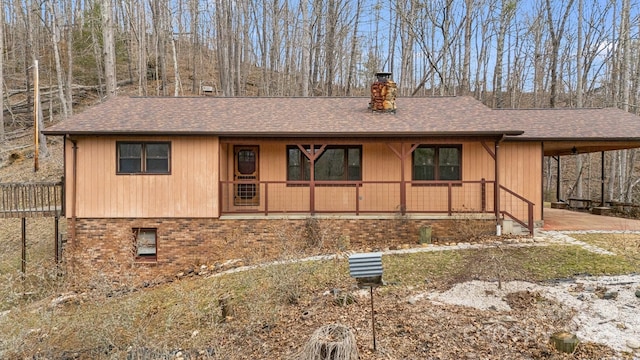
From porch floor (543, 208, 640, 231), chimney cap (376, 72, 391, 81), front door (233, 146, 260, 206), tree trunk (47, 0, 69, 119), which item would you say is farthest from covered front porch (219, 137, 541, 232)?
tree trunk (47, 0, 69, 119)

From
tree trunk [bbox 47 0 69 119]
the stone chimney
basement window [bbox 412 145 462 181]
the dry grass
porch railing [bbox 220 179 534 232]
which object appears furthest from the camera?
tree trunk [bbox 47 0 69 119]

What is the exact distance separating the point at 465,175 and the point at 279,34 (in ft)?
63.1

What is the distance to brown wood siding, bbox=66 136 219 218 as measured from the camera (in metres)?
10.6

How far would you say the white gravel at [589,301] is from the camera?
4984 millimetres

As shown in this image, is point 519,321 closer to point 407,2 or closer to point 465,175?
point 465,175

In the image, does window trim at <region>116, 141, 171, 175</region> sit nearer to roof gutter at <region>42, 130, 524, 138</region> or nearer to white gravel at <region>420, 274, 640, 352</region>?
roof gutter at <region>42, 130, 524, 138</region>

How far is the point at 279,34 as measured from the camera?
26875mm

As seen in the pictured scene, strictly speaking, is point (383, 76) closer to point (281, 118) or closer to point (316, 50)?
point (281, 118)

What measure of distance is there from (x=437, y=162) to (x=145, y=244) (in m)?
8.42

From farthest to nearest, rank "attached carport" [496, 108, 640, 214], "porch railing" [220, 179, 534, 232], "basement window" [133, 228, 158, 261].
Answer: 1. "attached carport" [496, 108, 640, 214]
2. "porch railing" [220, 179, 534, 232]
3. "basement window" [133, 228, 158, 261]

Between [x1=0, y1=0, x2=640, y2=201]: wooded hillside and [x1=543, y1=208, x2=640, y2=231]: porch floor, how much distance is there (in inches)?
301

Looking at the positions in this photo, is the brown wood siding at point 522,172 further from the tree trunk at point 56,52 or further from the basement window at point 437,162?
the tree trunk at point 56,52

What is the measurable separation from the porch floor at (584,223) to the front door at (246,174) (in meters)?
8.37

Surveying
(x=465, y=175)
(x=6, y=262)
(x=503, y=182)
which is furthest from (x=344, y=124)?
(x=6, y=262)
